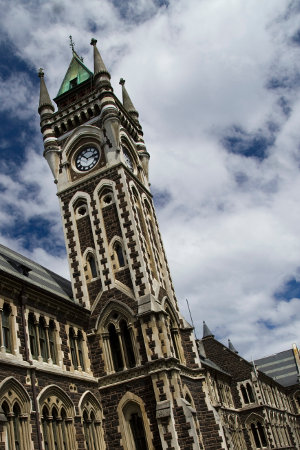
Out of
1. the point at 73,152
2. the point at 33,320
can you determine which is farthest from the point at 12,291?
the point at 73,152

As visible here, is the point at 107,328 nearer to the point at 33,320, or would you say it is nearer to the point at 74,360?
the point at 74,360

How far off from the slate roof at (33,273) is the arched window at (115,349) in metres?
3.21

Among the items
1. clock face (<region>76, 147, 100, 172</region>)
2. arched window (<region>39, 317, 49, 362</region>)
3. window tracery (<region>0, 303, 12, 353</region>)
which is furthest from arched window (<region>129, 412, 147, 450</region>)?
clock face (<region>76, 147, 100, 172</region>)

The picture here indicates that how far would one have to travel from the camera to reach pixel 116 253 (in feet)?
93.8

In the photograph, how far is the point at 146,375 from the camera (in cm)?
2428

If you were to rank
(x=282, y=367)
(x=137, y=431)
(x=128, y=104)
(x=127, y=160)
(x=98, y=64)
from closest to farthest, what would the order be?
(x=137, y=431)
(x=127, y=160)
(x=98, y=64)
(x=128, y=104)
(x=282, y=367)

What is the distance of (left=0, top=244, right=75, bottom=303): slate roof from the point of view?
24.2 m

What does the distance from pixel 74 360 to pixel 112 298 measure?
4384mm

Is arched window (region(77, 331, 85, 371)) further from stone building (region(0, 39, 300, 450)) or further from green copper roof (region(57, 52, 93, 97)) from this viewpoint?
green copper roof (region(57, 52, 93, 97))

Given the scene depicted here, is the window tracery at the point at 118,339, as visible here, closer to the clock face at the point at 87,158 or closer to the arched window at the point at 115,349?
the arched window at the point at 115,349

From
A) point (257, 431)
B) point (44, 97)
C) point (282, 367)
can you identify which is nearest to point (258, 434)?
point (257, 431)

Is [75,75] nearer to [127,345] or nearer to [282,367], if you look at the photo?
[127,345]

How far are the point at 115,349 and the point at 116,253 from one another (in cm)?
601

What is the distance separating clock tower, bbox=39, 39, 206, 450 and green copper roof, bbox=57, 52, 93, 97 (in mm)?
125
